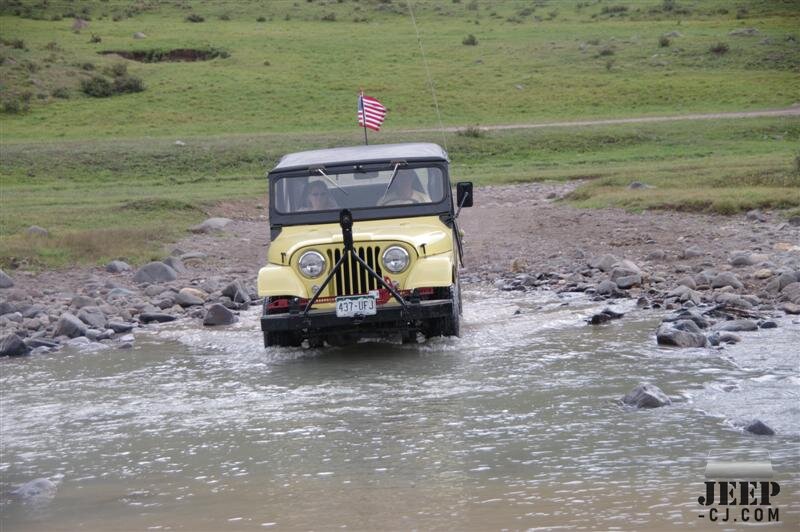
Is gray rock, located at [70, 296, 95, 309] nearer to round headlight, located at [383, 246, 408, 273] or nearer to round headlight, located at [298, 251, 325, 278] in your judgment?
round headlight, located at [298, 251, 325, 278]

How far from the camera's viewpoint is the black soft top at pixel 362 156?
38.7 feet

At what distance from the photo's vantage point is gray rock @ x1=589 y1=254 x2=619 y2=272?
Answer: 15.2 meters

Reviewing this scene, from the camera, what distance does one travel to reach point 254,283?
639 inches

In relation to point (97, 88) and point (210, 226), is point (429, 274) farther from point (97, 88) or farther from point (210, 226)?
point (97, 88)

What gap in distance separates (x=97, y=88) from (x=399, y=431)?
1505 inches

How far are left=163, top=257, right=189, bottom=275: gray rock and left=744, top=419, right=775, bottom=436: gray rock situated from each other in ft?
34.9

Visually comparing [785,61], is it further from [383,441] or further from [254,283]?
[383,441]

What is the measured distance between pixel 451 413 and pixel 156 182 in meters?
21.0

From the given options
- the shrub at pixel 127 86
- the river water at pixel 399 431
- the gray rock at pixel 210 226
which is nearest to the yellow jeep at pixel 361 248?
the river water at pixel 399 431

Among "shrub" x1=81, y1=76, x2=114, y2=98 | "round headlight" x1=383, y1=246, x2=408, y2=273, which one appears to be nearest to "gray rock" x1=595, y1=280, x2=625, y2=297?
"round headlight" x1=383, y1=246, x2=408, y2=273

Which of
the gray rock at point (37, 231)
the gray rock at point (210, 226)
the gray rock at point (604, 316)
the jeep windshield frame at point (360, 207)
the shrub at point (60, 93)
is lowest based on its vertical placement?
the gray rock at point (604, 316)

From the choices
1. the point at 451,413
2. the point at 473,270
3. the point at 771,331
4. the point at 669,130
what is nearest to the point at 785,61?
the point at 669,130

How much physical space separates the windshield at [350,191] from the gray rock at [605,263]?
414 centimetres

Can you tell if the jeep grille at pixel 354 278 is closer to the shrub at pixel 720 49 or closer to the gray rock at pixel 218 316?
the gray rock at pixel 218 316
